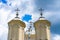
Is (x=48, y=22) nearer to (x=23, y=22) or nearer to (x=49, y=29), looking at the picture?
(x=49, y=29)

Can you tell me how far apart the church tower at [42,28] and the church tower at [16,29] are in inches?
84.4

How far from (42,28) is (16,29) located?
154 inches

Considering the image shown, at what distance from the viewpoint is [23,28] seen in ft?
77.6

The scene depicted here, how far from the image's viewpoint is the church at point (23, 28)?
73.7ft

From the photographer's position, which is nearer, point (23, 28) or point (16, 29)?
point (16, 29)

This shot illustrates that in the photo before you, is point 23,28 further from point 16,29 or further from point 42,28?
point 42,28

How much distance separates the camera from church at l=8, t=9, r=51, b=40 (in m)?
22.5

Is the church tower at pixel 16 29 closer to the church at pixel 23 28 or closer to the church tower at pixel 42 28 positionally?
the church at pixel 23 28

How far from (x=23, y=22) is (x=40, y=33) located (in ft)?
10.1

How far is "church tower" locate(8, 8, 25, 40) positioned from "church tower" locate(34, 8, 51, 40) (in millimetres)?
2143

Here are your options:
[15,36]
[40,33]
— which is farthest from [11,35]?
[40,33]

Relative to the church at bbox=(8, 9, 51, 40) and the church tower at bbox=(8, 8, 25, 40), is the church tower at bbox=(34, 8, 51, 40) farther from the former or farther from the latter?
the church tower at bbox=(8, 8, 25, 40)

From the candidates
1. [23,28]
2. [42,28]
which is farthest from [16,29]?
[42,28]

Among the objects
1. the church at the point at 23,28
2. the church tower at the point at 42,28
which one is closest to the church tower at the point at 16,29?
the church at the point at 23,28
